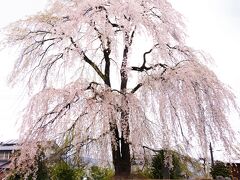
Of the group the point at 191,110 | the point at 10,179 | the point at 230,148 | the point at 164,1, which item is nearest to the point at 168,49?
the point at 164,1

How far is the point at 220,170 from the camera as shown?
1440cm

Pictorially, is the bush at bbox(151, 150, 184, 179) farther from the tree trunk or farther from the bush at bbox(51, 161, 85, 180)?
the bush at bbox(51, 161, 85, 180)

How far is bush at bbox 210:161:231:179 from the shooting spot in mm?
14086

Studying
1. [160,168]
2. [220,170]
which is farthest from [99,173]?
[220,170]

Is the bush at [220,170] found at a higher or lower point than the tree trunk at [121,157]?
lower

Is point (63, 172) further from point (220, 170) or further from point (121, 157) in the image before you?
point (220, 170)

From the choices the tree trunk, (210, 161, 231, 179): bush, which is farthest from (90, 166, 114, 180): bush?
(210, 161, 231, 179): bush

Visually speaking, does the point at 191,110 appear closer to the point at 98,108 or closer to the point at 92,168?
the point at 98,108

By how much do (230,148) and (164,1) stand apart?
5399 mm

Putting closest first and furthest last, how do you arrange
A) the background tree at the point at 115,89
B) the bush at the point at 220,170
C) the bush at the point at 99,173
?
the background tree at the point at 115,89, the bush at the point at 99,173, the bush at the point at 220,170

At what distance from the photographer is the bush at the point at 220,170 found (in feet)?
46.2

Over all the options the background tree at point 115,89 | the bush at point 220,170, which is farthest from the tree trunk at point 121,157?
the bush at point 220,170

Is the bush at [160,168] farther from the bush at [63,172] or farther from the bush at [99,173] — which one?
the bush at [63,172]

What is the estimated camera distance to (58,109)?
834 centimetres
